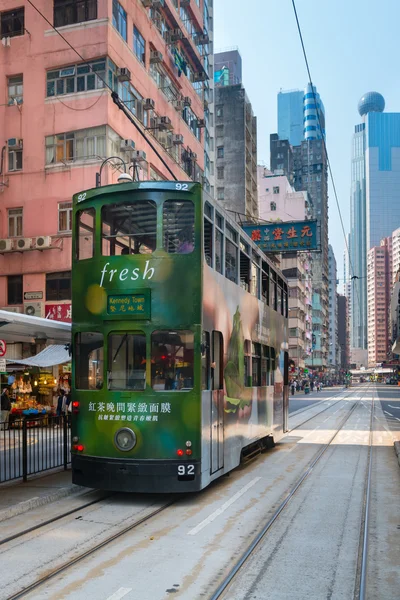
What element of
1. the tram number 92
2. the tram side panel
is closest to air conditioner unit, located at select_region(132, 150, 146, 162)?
the tram side panel

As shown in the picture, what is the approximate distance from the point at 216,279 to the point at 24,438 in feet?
15.3

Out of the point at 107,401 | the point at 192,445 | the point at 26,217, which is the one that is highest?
the point at 26,217

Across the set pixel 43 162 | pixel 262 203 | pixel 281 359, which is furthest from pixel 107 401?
pixel 262 203

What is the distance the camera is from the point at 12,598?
19.2 feet

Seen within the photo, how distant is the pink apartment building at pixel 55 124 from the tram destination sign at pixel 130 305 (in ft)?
58.4

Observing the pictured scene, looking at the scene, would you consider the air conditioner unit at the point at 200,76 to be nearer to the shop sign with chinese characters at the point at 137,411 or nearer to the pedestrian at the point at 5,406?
the pedestrian at the point at 5,406

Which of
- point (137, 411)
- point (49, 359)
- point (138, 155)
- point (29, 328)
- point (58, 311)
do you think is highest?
point (138, 155)

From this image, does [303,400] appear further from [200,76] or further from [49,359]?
[49,359]

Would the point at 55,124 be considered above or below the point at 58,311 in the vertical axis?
above

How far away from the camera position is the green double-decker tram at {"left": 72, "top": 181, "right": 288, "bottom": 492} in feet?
31.7

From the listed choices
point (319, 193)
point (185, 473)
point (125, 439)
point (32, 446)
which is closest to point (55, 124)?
point (32, 446)

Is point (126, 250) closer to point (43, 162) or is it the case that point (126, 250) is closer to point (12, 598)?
point (12, 598)

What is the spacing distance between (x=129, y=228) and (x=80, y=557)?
4955mm

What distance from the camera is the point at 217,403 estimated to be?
10688 mm
